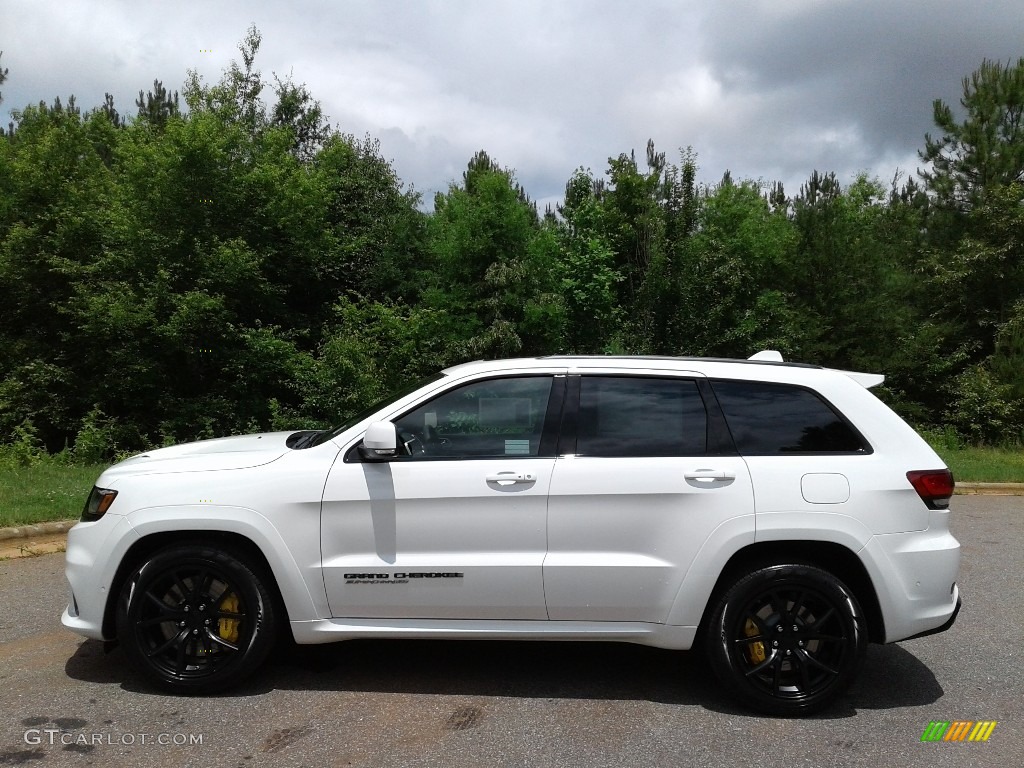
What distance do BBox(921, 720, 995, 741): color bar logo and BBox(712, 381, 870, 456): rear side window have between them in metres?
1.38

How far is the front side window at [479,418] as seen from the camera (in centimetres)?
429

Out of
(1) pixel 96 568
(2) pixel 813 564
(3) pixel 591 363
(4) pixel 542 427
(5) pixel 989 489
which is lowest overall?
(5) pixel 989 489

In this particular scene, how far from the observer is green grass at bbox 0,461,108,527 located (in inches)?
313

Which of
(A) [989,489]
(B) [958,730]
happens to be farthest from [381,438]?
(A) [989,489]

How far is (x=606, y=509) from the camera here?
4.09 metres

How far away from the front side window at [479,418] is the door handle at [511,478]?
0.20 m

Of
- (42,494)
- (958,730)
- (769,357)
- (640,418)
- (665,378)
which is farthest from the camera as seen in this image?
(42,494)

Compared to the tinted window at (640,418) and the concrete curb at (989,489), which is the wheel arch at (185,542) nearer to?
the tinted window at (640,418)

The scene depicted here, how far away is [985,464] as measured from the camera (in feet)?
45.4

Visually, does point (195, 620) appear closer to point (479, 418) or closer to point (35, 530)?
point (479, 418)

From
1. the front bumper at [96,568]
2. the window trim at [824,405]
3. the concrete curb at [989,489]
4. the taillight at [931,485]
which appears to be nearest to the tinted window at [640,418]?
the window trim at [824,405]

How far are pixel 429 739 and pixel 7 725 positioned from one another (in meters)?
2.01

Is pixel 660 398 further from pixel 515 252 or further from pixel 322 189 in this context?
pixel 322 189

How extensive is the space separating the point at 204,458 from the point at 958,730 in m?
4.10
